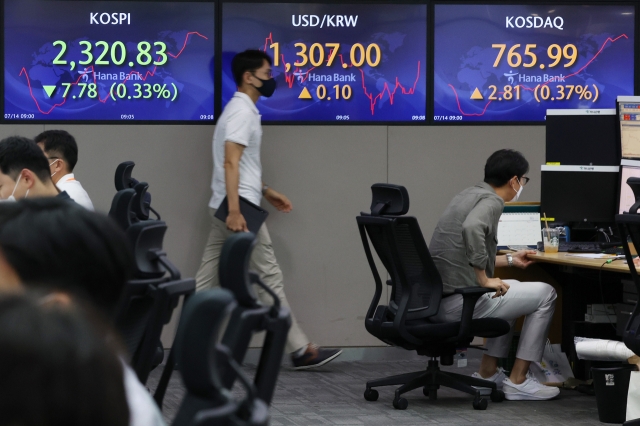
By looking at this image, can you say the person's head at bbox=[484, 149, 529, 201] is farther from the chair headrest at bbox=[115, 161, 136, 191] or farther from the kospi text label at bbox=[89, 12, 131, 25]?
the kospi text label at bbox=[89, 12, 131, 25]

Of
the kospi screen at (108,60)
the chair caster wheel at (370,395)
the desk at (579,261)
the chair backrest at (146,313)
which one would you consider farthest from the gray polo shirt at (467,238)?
the chair backrest at (146,313)

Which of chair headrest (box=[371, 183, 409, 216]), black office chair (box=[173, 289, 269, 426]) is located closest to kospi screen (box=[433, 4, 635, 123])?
chair headrest (box=[371, 183, 409, 216])

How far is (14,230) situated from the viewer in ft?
4.66

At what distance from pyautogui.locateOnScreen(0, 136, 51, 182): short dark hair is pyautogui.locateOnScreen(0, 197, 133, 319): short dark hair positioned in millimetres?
1898

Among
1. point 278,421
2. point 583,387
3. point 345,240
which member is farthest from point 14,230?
point 345,240

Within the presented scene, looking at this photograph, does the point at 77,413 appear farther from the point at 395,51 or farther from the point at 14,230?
the point at 395,51

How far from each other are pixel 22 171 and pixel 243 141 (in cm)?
198

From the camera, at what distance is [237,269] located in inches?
49.2

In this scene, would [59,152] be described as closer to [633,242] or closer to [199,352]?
[633,242]

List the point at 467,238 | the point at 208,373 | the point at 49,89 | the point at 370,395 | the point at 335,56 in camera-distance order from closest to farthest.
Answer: the point at 208,373, the point at 467,238, the point at 370,395, the point at 49,89, the point at 335,56

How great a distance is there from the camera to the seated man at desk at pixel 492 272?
4.48 m

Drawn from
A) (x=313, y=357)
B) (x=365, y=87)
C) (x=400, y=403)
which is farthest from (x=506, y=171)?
(x=313, y=357)

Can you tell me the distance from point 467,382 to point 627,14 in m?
2.77

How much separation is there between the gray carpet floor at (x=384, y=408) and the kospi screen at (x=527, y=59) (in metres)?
1.86
